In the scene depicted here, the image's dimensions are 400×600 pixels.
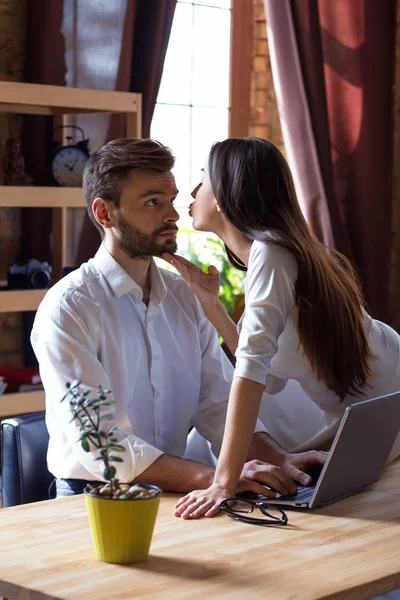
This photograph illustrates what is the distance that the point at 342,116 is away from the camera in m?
4.62

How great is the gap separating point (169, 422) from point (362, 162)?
2652 mm

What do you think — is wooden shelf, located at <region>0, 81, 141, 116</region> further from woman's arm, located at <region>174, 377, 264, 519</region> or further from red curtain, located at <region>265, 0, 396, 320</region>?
woman's arm, located at <region>174, 377, 264, 519</region>

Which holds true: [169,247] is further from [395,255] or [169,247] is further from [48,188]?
[395,255]

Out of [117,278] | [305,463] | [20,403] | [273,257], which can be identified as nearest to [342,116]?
[20,403]

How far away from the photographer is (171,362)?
2.36m

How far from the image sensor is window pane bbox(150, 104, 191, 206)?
183 inches

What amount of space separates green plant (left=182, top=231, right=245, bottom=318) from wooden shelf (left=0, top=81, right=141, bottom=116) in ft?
4.03

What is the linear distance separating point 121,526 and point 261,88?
394cm

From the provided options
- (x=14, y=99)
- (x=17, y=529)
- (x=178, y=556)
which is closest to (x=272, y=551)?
(x=178, y=556)

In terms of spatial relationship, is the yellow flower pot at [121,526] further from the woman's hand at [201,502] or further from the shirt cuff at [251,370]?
the shirt cuff at [251,370]

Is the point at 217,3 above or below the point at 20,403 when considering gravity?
above

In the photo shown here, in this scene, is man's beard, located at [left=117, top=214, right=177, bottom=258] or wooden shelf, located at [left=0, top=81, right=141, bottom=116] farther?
wooden shelf, located at [left=0, top=81, right=141, bottom=116]

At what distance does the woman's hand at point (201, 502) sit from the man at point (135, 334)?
0.77 ft

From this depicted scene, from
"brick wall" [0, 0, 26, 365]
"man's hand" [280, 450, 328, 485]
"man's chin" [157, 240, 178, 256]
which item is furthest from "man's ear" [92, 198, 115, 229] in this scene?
"brick wall" [0, 0, 26, 365]
